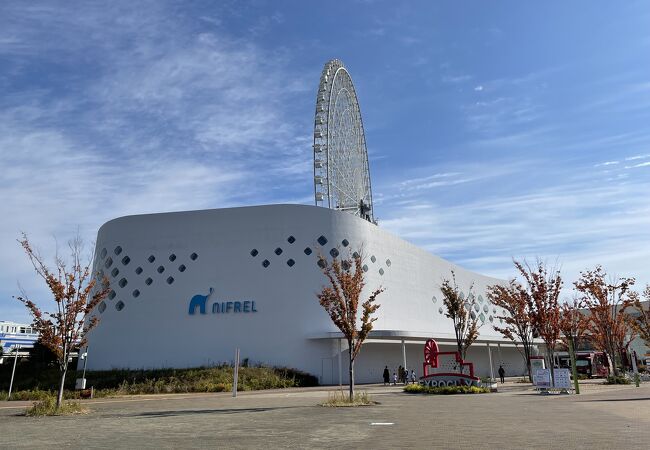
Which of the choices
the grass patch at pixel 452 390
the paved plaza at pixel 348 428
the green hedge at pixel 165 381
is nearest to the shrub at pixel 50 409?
the paved plaza at pixel 348 428

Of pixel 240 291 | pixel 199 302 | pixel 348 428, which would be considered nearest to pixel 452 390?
pixel 348 428

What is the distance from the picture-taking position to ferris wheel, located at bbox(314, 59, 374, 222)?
→ 44.7 metres

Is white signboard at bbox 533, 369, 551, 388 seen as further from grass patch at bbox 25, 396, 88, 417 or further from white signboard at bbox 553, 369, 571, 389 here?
grass patch at bbox 25, 396, 88, 417

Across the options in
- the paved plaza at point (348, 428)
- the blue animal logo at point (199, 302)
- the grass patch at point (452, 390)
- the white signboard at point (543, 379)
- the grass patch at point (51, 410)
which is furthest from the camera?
the blue animal logo at point (199, 302)

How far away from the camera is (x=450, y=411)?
17.3m

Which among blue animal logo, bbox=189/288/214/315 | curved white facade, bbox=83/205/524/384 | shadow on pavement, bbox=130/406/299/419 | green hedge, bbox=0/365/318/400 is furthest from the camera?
blue animal logo, bbox=189/288/214/315

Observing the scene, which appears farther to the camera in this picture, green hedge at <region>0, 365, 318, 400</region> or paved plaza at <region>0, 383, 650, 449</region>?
green hedge at <region>0, 365, 318, 400</region>

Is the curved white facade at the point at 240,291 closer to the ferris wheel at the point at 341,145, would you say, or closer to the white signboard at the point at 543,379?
the ferris wheel at the point at 341,145

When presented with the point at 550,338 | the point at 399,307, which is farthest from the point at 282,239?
the point at 550,338

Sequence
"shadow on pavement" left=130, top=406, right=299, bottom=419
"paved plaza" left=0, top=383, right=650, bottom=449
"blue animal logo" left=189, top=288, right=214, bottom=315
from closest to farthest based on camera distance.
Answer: "paved plaza" left=0, top=383, right=650, bottom=449, "shadow on pavement" left=130, top=406, right=299, bottom=419, "blue animal logo" left=189, top=288, right=214, bottom=315

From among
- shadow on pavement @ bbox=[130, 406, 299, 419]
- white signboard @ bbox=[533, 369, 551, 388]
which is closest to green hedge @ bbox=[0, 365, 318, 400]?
shadow on pavement @ bbox=[130, 406, 299, 419]

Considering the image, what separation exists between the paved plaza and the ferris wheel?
29114mm

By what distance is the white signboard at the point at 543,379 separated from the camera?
27.5 meters

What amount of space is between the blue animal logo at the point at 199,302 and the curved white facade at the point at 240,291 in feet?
0.58
